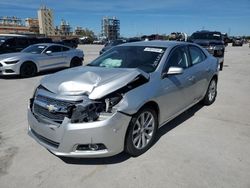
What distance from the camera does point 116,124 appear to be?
2.96 m

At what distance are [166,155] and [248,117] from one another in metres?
2.59

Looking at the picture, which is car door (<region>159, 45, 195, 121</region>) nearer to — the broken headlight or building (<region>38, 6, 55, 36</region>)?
the broken headlight

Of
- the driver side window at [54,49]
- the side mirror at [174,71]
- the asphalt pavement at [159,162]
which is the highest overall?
the side mirror at [174,71]

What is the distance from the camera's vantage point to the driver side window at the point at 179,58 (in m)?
4.20

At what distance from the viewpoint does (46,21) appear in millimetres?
118875

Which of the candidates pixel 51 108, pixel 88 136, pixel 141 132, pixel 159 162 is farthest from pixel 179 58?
pixel 51 108

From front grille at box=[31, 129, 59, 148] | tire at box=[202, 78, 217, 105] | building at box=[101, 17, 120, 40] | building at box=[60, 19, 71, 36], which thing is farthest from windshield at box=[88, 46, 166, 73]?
building at box=[60, 19, 71, 36]

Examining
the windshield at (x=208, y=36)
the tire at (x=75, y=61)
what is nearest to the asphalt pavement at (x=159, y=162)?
the tire at (x=75, y=61)

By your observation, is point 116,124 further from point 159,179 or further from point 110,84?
point 159,179

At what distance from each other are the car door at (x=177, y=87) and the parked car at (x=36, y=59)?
24.0 ft

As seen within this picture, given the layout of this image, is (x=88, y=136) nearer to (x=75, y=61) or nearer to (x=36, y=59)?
(x=36, y=59)

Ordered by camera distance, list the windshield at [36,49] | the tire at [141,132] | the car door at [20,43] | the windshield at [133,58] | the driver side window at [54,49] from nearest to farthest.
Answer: the tire at [141,132]
the windshield at [133,58]
the windshield at [36,49]
the driver side window at [54,49]
the car door at [20,43]

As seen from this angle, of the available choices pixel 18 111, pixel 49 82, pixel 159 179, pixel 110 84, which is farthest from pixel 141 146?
pixel 18 111

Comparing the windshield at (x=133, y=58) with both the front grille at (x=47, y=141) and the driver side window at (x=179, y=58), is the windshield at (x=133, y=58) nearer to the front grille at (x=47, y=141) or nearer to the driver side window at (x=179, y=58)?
the driver side window at (x=179, y=58)
